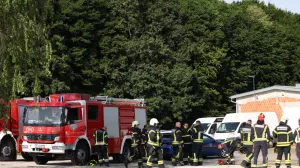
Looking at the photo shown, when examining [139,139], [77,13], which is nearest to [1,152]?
[139,139]

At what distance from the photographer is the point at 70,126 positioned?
2164cm

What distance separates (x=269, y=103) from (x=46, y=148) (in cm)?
2431

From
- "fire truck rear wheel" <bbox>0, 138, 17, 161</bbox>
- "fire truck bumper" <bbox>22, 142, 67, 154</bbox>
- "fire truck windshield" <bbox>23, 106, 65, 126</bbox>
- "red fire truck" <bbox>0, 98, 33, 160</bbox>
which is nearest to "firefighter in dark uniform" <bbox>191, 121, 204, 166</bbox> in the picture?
"fire truck bumper" <bbox>22, 142, 67, 154</bbox>

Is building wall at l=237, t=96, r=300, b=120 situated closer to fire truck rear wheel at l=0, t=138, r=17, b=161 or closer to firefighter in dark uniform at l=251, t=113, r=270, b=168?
firefighter in dark uniform at l=251, t=113, r=270, b=168

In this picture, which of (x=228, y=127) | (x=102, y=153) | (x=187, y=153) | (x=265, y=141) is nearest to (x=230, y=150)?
(x=187, y=153)

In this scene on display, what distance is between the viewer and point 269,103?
41.8 metres

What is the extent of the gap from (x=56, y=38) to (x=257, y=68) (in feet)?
79.5

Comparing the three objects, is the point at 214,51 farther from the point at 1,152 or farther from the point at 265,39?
the point at 1,152

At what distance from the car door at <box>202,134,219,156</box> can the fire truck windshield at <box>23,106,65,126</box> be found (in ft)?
28.9

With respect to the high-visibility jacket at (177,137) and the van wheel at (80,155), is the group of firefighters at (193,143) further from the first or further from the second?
the van wheel at (80,155)

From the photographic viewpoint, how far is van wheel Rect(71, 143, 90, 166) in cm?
2175

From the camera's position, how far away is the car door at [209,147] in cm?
2754

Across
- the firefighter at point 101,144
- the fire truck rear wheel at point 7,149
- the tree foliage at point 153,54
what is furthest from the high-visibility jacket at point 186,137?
the tree foliage at point 153,54

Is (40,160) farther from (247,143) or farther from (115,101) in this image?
(247,143)
